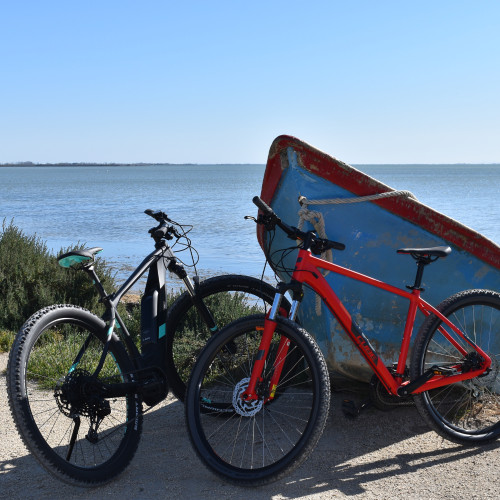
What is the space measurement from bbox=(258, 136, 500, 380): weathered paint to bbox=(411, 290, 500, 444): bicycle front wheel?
0.79ft

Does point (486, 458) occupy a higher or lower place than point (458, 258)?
lower

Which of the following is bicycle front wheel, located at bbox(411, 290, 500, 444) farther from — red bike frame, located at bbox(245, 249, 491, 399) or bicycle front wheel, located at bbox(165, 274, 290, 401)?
bicycle front wheel, located at bbox(165, 274, 290, 401)

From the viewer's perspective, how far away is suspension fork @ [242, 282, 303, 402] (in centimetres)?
347

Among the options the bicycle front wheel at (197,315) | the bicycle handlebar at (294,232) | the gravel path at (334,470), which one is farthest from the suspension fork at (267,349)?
the bicycle front wheel at (197,315)

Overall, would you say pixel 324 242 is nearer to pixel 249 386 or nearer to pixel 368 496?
pixel 249 386

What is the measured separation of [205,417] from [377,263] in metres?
1.53

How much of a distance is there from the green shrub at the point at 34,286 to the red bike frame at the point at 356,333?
3.98 meters

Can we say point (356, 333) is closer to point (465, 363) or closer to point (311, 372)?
point (311, 372)

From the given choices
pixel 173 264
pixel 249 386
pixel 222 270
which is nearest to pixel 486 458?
pixel 249 386

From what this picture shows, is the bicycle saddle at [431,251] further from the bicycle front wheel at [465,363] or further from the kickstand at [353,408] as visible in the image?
the kickstand at [353,408]

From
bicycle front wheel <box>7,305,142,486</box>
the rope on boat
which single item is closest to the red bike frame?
the rope on boat

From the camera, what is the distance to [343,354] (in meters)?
4.36

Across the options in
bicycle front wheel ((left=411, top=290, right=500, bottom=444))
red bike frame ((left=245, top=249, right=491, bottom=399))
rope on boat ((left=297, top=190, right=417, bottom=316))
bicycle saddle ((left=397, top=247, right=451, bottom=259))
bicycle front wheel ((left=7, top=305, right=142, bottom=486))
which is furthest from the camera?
rope on boat ((left=297, top=190, right=417, bottom=316))

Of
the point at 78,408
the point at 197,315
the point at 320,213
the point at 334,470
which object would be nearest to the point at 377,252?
the point at 320,213
